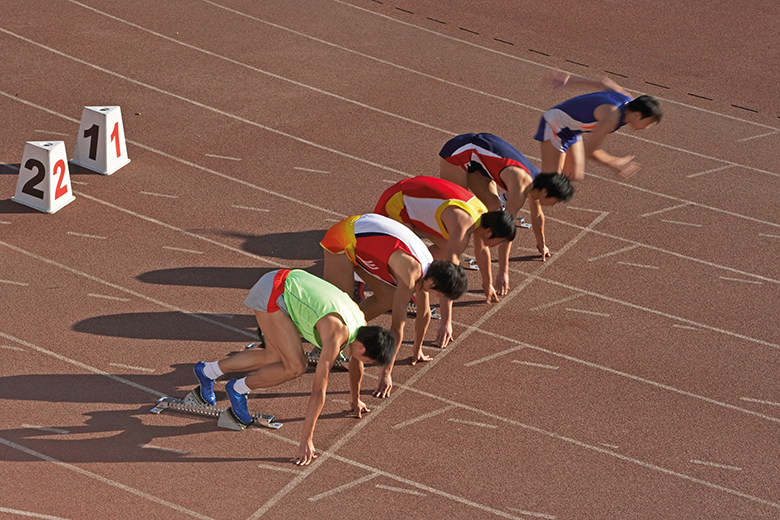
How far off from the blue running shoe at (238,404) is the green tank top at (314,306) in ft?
2.36

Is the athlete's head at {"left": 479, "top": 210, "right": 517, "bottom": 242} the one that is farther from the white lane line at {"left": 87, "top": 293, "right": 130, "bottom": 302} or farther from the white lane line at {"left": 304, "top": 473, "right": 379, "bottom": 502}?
the white lane line at {"left": 87, "top": 293, "right": 130, "bottom": 302}

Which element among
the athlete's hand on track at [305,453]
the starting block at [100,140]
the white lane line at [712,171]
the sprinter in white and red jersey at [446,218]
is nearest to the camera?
the athlete's hand on track at [305,453]

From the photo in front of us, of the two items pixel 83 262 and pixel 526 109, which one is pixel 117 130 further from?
pixel 526 109

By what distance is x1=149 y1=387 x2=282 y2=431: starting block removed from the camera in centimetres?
661

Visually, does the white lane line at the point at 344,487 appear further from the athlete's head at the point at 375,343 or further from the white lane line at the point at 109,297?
the white lane line at the point at 109,297

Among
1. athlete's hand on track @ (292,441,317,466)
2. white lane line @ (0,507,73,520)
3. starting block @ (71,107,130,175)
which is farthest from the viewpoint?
starting block @ (71,107,130,175)

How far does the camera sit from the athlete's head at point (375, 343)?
19.3 ft

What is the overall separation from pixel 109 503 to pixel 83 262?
3141mm

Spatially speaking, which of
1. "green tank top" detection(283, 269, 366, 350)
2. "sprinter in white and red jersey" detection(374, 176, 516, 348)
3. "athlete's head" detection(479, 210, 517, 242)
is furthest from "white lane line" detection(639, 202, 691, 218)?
"green tank top" detection(283, 269, 366, 350)

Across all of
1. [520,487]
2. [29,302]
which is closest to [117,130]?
[29,302]

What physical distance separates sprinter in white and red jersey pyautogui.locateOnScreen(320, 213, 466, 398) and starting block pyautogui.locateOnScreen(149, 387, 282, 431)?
0.92 metres

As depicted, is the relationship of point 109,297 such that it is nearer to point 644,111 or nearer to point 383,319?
point 383,319

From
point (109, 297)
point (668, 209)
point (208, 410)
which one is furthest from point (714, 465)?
point (109, 297)

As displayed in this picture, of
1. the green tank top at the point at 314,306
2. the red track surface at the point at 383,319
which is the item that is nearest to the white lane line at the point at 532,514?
the red track surface at the point at 383,319
